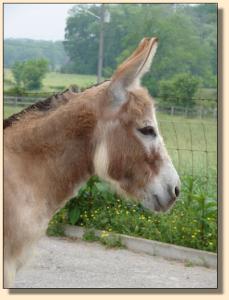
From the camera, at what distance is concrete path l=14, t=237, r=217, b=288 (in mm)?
4062

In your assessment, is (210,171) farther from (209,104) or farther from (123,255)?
(123,255)

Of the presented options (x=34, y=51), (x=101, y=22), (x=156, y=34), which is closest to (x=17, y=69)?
(x=34, y=51)

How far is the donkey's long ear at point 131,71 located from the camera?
93.3 inches

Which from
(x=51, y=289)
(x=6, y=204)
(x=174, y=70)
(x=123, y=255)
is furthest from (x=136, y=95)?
(x=123, y=255)

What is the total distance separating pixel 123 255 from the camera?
15.6ft

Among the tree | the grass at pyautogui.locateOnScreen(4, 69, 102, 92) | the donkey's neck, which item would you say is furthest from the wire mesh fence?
the donkey's neck

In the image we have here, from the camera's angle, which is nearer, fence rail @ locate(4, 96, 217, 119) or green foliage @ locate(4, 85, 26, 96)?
green foliage @ locate(4, 85, 26, 96)

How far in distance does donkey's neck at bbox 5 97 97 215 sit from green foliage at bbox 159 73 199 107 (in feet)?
5.13

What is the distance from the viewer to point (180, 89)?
4863mm

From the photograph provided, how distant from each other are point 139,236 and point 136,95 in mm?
2647

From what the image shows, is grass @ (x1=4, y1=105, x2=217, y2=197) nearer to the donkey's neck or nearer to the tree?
the tree

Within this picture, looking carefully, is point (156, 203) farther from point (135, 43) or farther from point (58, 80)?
point (135, 43)

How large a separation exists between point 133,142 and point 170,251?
2394 millimetres

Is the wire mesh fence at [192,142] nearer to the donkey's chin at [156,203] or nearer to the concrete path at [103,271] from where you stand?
the concrete path at [103,271]
